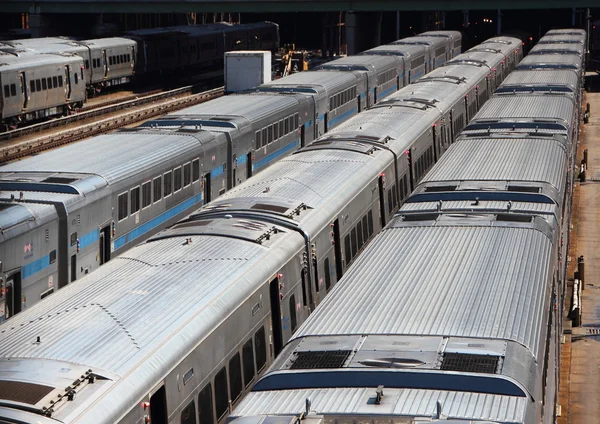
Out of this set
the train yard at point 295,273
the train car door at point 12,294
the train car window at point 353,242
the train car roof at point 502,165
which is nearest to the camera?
the train yard at point 295,273

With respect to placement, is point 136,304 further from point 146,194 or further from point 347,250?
point 146,194

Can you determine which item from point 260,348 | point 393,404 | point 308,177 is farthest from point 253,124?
point 393,404

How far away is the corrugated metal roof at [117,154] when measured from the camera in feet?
70.3

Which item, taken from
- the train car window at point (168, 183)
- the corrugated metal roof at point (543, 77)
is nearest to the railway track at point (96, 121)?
the train car window at point (168, 183)

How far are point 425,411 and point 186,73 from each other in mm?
→ 72006

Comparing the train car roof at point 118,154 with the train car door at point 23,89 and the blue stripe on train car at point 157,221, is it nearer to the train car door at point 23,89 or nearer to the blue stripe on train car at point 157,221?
the blue stripe on train car at point 157,221

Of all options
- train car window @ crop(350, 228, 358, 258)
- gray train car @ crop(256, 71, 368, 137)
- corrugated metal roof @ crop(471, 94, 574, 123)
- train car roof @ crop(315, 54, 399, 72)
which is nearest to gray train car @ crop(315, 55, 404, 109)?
train car roof @ crop(315, 54, 399, 72)

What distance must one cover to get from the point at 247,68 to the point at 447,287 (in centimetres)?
4083

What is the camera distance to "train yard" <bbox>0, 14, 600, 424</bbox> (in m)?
10.3

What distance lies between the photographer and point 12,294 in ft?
57.3

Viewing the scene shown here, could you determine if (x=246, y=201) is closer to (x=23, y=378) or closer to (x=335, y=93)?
(x=23, y=378)

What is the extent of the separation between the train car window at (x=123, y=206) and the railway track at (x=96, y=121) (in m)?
20.6

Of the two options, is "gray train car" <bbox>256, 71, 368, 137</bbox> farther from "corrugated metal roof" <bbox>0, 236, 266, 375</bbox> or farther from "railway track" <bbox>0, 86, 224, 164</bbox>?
"corrugated metal roof" <bbox>0, 236, 266, 375</bbox>

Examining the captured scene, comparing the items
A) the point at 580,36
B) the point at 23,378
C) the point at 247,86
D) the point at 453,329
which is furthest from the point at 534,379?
the point at 580,36
